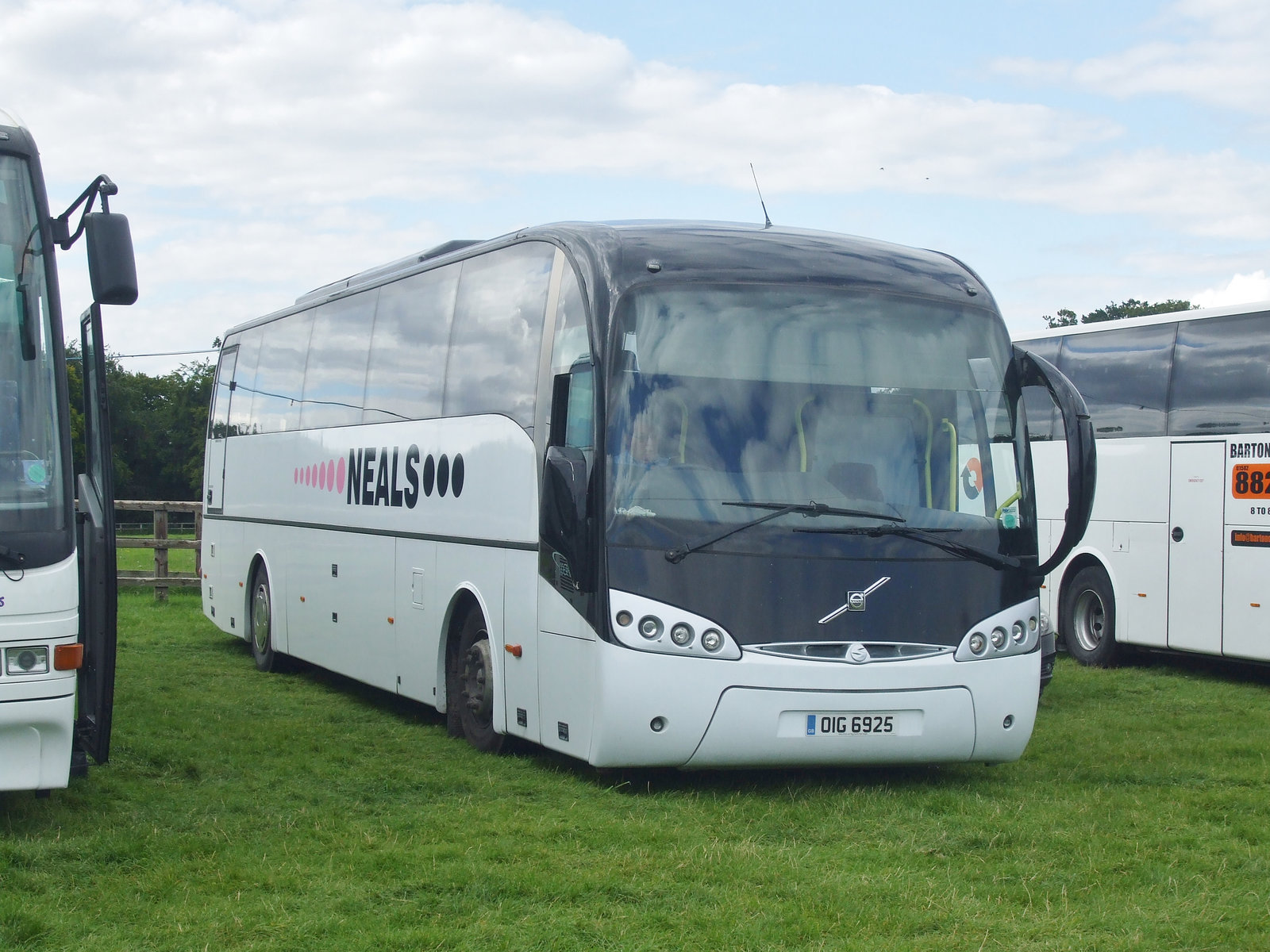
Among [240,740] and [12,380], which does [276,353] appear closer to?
[240,740]

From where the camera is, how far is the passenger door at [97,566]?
7695 millimetres

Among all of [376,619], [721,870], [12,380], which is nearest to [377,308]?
[376,619]

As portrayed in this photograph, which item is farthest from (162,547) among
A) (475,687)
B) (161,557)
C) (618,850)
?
(618,850)

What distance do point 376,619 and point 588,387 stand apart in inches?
175

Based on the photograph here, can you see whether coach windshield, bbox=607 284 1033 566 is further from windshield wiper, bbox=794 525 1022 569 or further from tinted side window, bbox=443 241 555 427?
tinted side window, bbox=443 241 555 427

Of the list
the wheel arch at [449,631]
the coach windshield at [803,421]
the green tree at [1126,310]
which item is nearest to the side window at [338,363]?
the wheel arch at [449,631]

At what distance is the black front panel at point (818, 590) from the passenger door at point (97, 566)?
2558mm

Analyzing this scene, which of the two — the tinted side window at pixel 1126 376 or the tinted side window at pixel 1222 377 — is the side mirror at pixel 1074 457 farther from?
the tinted side window at pixel 1126 376

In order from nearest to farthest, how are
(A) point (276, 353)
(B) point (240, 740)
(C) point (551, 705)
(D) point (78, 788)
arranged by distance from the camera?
(D) point (78, 788) < (C) point (551, 705) < (B) point (240, 740) < (A) point (276, 353)

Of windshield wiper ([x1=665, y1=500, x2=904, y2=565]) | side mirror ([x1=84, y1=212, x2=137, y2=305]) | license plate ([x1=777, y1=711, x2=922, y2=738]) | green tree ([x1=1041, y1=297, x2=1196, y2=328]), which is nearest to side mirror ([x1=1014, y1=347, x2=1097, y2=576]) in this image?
windshield wiper ([x1=665, y1=500, x2=904, y2=565])

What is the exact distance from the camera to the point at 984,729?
9.14 m

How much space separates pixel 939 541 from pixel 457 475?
3.56m

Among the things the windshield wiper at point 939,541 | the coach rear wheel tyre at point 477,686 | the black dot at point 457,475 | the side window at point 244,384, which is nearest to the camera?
the windshield wiper at point 939,541

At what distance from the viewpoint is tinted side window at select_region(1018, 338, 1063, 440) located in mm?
18594
